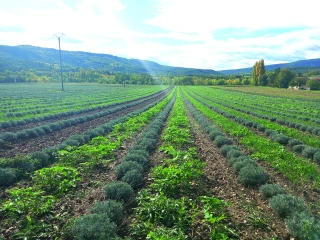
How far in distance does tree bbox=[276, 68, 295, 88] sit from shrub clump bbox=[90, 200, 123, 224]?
113076 mm

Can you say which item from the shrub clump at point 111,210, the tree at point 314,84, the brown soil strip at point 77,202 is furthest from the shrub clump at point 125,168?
the tree at point 314,84

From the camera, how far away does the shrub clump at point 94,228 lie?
4.76 metres

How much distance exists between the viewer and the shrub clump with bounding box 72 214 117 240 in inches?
187

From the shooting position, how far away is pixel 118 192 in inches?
266

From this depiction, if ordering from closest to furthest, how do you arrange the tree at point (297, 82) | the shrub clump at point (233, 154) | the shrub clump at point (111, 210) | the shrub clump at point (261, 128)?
the shrub clump at point (111, 210) < the shrub clump at point (233, 154) < the shrub clump at point (261, 128) < the tree at point (297, 82)

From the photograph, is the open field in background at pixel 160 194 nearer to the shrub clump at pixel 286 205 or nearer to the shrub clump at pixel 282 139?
the shrub clump at pixel 286 205

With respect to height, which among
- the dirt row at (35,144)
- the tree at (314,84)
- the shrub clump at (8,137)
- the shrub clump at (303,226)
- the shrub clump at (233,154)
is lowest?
the dirt row at (35,144)

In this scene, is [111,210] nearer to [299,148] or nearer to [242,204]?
[242,204]

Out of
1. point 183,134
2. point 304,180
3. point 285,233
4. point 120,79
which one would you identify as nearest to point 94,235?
point 285,233

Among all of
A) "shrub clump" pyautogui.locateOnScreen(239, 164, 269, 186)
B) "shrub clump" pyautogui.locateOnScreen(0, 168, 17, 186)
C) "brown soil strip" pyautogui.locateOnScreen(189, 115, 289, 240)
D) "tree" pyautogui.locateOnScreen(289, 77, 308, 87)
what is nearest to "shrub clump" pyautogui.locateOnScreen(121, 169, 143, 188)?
"brown soil strip" pyautogui.locateOnScreen(189, 115, 289, 240)

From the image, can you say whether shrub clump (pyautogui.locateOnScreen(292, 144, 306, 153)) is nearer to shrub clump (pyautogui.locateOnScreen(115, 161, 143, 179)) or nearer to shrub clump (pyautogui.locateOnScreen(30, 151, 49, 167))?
shrub clump (pyautogui.locateOnScreen(115, 161, 143, 179))

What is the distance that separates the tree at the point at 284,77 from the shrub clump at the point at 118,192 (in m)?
112

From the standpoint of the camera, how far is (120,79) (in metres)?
153

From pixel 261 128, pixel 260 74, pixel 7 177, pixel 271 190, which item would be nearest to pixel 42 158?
pixel 7 177
